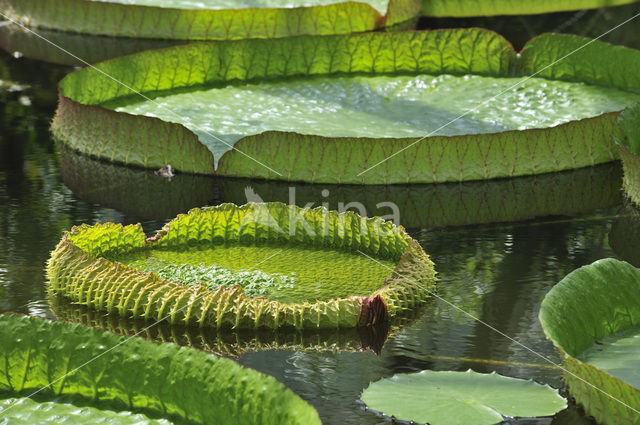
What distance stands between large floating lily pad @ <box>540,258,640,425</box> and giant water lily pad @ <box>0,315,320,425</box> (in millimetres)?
906

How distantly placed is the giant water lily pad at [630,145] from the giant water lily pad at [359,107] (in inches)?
4.1

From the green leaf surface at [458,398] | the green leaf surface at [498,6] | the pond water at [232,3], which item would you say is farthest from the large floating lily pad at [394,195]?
the green leaf surface at [498,6]

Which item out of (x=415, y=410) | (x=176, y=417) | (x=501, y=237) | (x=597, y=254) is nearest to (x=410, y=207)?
(x=501, y=237)

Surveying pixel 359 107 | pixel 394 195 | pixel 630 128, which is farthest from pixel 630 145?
pixel 359 107

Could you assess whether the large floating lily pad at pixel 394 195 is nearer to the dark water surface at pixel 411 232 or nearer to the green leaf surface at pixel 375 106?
the dark water surface at pixel 411 232

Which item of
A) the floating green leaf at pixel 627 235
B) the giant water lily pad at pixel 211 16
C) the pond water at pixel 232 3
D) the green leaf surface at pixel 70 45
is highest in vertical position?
the pond water at pixel 232 3

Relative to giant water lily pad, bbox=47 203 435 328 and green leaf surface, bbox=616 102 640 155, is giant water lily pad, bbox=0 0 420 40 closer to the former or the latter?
green leaf surface, bbox=616 102 640 155

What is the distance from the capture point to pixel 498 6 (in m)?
9.34

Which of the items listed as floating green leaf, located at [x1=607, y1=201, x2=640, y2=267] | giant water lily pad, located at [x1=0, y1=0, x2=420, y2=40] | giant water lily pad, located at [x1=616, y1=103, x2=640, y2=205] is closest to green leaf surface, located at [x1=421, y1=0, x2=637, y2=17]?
giant water lily pad, located at [x1=0, y1=0, x2=420, y2=40]

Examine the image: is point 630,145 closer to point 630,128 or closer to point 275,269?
point 630,128

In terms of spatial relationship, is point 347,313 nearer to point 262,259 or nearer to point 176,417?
point 262,259

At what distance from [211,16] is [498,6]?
2.50 m

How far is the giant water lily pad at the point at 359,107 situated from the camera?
5379mm

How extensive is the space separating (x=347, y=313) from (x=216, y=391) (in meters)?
1.02
